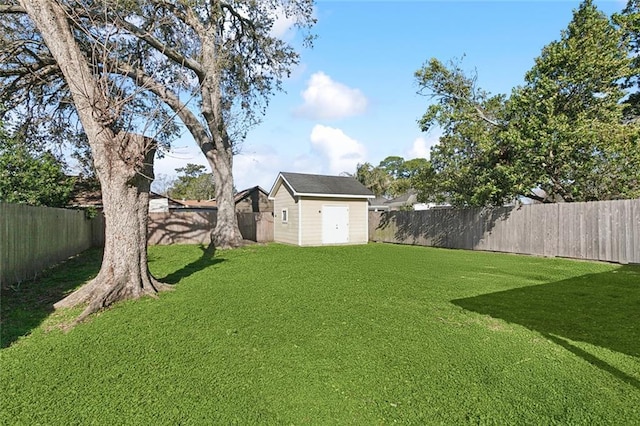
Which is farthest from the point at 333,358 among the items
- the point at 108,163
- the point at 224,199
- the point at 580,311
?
the point at 224,199

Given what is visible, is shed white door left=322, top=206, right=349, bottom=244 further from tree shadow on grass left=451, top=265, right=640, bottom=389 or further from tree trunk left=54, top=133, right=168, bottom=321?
tree trunk left=54, top=133, right=168, bottom=321

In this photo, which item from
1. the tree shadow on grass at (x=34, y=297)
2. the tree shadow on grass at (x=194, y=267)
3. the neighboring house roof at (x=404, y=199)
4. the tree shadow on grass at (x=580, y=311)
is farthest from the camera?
the neighboring house roof at (x=404, y=199)

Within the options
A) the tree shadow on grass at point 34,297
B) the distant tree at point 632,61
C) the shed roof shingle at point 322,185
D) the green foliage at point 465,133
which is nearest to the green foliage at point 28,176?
the tree shadow on grass at point 34,297

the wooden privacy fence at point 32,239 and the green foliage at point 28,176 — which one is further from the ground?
the green foliage at point 28,176

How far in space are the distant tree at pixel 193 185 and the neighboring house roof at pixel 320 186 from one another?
3133 centimetres

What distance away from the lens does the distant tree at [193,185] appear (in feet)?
156

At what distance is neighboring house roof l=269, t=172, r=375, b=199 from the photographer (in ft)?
53.7

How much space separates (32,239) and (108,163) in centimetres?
342

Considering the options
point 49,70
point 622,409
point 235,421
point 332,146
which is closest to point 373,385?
point 235,421

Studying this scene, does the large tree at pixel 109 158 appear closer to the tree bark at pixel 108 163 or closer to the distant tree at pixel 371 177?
the tree bark at pixel 108 163

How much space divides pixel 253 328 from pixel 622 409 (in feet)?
11.2

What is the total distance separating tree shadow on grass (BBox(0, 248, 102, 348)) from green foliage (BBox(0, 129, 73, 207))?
3802 millimetres

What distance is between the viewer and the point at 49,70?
9.41 meters

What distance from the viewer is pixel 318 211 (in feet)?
54.5
